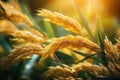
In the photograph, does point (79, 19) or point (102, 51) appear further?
point (79, 19)

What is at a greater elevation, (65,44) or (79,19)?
(79,19)

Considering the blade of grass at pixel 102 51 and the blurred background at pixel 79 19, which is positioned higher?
the blurred background at pixel 79 19

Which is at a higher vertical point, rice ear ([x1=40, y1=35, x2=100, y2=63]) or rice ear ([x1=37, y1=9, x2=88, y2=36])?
rice ear ([x1=37, y1=9, x2=88, y2=36])

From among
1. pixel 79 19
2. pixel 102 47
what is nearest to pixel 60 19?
pixel 102 47

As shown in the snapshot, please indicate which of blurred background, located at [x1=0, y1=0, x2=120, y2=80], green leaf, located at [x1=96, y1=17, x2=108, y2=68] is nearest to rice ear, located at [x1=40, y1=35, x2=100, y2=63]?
green leaf, located at [x1=96, y1=17, x2=108, y2=68]

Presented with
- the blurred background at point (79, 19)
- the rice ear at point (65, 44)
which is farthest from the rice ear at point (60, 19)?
the blurred background at point (79, 19)

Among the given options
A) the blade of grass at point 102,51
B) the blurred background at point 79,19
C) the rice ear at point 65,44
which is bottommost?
the rice ear at point 65,44

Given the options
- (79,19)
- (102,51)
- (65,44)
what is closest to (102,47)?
(102,51)

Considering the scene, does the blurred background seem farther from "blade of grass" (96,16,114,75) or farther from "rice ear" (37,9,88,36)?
"rice ear" (37,9,88,36)

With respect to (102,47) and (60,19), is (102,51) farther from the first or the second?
(60,19)

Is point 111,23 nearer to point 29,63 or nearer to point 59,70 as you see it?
point 29,63

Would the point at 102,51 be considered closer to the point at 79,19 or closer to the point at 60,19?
the point at 60,19

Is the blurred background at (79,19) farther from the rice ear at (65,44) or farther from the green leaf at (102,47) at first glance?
the rice ear at (65,44)

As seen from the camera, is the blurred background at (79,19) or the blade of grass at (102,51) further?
the blurred background at (79,19)
